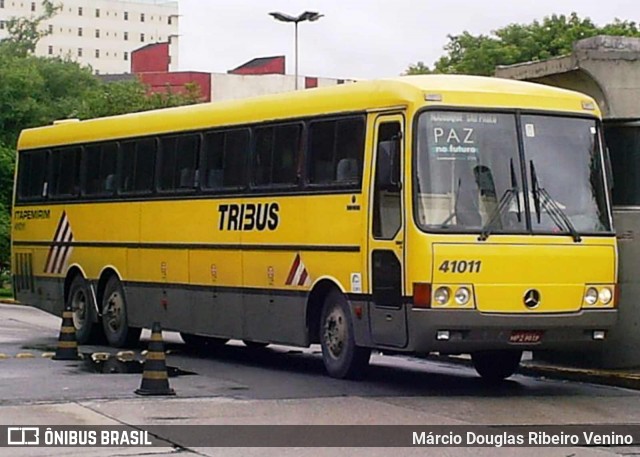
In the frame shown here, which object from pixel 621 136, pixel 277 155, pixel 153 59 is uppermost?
pixel 153 59

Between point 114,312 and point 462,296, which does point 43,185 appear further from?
point 462,296

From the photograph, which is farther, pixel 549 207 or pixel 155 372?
pixel 549 207

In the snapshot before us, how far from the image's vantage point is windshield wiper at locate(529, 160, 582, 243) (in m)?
15.1

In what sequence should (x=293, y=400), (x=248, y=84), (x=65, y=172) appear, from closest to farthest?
(x=293, y=400) → (x=65, y=172) → (x=248, y=84)

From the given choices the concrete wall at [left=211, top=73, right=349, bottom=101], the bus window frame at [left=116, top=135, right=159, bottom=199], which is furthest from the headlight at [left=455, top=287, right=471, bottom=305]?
the concrete wall at [left=211, top=73, right=349, bottom=101]

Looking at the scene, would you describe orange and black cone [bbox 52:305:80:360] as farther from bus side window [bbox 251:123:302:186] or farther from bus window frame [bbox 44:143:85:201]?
bus window frame [bbox 44:143:85:201]

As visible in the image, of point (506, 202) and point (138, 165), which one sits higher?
point (138, 165)

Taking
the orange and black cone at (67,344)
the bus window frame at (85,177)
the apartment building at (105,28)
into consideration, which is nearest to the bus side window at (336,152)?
the orange and black cone at (67,344)

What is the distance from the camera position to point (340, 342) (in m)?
16.2

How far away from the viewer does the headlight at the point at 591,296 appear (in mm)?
15125

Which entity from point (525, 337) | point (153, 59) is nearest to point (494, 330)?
point (525, 337)

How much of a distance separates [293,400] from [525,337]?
253cm

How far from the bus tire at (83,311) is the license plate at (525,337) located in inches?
352

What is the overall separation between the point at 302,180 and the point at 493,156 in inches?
108
